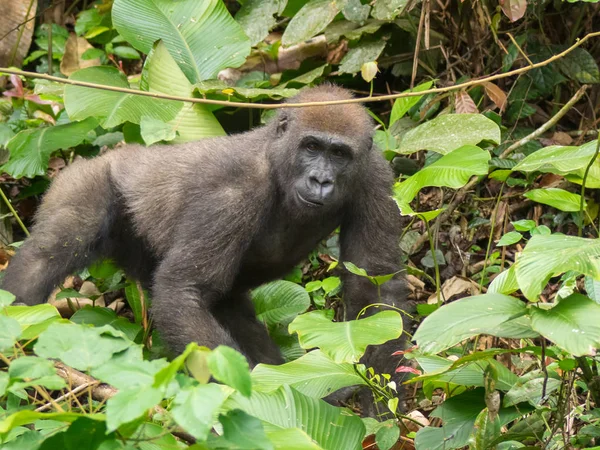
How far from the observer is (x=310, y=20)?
23.6 feet

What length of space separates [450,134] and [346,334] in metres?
2.54

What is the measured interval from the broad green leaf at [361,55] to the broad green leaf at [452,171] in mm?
2129

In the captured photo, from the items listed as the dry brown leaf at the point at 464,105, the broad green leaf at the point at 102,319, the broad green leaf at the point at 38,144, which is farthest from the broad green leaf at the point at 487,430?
the broad green leaf at the point at 38,144

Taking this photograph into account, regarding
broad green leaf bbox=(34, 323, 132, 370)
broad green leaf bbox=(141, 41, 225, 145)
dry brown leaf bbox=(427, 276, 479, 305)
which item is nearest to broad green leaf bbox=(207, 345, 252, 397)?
broad green leaf bbox=(34, 323, 132, 370)

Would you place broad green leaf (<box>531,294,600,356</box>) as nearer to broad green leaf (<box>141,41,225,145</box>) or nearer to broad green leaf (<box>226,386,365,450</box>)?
broad green leaf (<box>226,386,365,450</box>)

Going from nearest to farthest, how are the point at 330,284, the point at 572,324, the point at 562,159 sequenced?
the point at 572,324 < the point at 562,159 < the point at 330,284

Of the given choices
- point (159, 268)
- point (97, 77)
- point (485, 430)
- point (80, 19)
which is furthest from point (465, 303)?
point (80, 19)

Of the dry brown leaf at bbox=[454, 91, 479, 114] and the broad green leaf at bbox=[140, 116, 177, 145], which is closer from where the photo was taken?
the broad green leaf at bbox=[140, 116, 177, 145]

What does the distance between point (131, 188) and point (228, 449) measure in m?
3.55

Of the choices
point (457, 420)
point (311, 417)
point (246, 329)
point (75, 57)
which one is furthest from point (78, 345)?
point (75, 57)

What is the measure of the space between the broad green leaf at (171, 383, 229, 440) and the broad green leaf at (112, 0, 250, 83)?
504 cm

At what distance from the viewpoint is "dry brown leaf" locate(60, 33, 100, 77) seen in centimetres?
850

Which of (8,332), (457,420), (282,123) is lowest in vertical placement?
(457,420)

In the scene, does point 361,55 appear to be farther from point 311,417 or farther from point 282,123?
point 311,417
